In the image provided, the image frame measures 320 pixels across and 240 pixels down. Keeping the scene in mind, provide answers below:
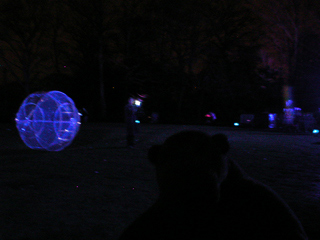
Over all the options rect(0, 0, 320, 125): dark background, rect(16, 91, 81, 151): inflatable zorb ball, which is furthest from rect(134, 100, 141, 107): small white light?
rect(16, 91, 81, 151): inflatable zorb ball

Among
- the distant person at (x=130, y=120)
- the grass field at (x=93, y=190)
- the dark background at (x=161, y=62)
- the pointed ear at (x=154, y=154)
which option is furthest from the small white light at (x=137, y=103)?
the pointed ear at (x=154, y=154)

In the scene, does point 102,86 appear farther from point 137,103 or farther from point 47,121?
point 47,121

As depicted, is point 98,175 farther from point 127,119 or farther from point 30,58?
point 30,58

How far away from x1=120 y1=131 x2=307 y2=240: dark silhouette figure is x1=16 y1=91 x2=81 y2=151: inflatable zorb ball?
11.8 m

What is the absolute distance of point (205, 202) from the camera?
4.64ft

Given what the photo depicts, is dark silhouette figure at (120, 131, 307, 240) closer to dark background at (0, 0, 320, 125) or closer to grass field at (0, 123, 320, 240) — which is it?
grass field at (0, 123, 320, 240)

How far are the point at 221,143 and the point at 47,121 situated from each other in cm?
1203

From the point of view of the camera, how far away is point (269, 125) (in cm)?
2828

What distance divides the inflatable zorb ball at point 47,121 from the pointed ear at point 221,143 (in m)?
11.8

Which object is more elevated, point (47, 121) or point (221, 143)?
point (47, 121)

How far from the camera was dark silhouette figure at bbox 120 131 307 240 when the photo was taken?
4.70 ft

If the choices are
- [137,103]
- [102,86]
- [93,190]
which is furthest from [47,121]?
[137,103]

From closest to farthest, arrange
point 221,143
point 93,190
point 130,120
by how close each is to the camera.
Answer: point 221,143 < point 93,190 < point 130,120

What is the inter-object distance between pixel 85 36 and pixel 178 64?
10.9 metres
